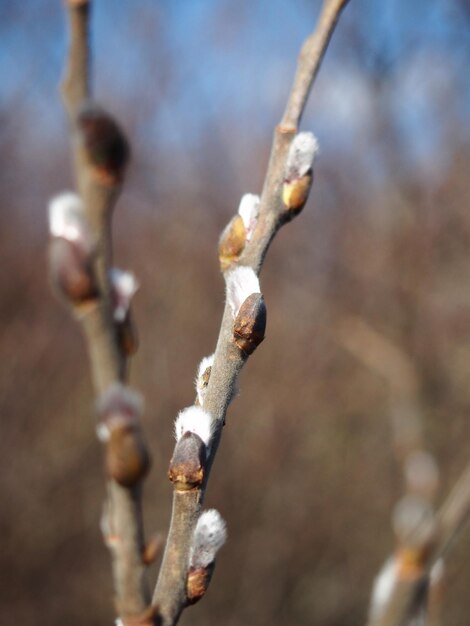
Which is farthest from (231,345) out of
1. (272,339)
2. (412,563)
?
(272,339)

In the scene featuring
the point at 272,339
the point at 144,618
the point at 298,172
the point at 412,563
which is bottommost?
the point at 144,618

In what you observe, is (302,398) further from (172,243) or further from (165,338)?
(172,243)

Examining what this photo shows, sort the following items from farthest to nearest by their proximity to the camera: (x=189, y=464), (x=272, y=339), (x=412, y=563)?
(x=272, y=339) → (x=412, y=563) → (x=189, y=464)

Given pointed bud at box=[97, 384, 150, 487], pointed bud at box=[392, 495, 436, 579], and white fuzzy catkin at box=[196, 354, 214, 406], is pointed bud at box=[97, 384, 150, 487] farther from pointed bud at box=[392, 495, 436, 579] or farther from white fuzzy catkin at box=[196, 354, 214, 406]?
pointed bud at box=[392, 495, 436, 579]

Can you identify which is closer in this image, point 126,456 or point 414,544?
point 126,456

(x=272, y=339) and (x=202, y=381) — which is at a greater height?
(x=272, y=339)

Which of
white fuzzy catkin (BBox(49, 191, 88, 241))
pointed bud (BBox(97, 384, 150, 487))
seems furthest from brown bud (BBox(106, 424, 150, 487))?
white fuzzy catkin (BBox(49, 191, 88, 241))

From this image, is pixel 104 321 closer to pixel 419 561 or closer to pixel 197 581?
pixel 197 581

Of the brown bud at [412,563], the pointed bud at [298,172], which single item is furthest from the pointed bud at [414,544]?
the pointed bud at [298,172]
